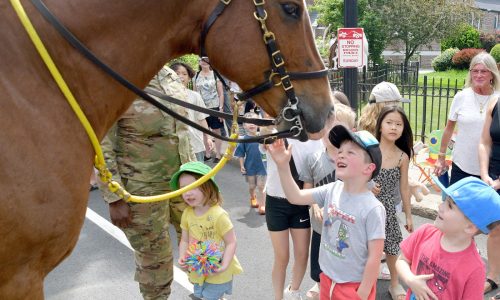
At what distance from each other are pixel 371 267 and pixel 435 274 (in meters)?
0.35

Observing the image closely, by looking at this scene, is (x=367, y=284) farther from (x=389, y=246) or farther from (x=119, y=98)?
(x=119, y=98)

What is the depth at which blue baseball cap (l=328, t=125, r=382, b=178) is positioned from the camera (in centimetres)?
262

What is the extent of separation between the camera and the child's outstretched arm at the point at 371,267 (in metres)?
2.56

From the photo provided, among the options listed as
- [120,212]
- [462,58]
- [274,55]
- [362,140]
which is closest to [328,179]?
[362,140]

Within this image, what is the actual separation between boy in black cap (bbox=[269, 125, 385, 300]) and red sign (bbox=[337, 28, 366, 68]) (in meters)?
3.92

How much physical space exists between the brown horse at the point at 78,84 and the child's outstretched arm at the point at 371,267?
3.13 ft

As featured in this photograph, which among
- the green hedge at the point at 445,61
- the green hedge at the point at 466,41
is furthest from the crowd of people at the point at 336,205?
the green hedge at the point at 466,41

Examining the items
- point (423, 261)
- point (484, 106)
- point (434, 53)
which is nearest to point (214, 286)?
point (423, 261)

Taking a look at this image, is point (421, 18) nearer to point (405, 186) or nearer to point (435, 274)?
point (405, 186)

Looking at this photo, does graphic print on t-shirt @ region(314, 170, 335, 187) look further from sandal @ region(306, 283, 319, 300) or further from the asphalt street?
the asphalt street

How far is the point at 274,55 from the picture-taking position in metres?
1.87

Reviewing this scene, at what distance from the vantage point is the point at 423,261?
2.41 meters

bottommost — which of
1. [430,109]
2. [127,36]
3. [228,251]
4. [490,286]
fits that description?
[430,109]

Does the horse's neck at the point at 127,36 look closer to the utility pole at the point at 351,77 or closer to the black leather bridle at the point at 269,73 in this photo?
the black leather bridle at the point at 269,73
